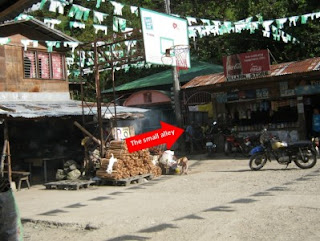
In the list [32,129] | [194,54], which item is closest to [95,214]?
[32,129]

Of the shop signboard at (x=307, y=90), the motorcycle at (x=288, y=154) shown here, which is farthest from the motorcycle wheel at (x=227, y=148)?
the motorcycle at (x=288, y=154)

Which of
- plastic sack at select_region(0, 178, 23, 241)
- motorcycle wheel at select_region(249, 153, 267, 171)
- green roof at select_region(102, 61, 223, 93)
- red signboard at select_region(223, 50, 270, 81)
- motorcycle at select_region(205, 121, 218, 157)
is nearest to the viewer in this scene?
plastic sack at select_region(0, 178, 23, 241)

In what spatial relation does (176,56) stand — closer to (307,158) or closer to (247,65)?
(247,65)

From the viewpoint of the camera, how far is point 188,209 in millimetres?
7797

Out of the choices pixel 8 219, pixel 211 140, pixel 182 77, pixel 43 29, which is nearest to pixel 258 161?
pixel 211 140

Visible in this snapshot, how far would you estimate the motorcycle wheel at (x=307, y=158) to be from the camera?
39.5 feet

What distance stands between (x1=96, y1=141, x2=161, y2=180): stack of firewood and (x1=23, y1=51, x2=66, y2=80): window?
22.0 feet

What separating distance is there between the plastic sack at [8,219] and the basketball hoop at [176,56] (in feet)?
36.4

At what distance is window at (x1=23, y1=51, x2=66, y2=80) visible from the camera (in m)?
17.3

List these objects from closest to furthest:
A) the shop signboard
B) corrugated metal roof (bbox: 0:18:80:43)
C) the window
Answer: the shop signboard, corrugated metal roof (bbox: 0:18:80:43), the window

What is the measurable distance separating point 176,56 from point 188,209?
792 centimetres

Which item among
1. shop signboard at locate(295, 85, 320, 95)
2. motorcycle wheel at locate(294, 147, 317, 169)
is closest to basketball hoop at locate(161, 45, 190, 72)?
shop signboard at locate(295, 85, 320, 95)

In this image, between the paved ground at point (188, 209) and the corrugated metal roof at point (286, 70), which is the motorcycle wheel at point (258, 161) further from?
the corrugated metal roof at point (286, 70)

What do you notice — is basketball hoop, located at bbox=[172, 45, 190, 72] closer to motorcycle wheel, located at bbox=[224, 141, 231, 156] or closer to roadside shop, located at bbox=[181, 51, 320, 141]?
roadside shop, located at bbox=[181, 51, 320, 141]
